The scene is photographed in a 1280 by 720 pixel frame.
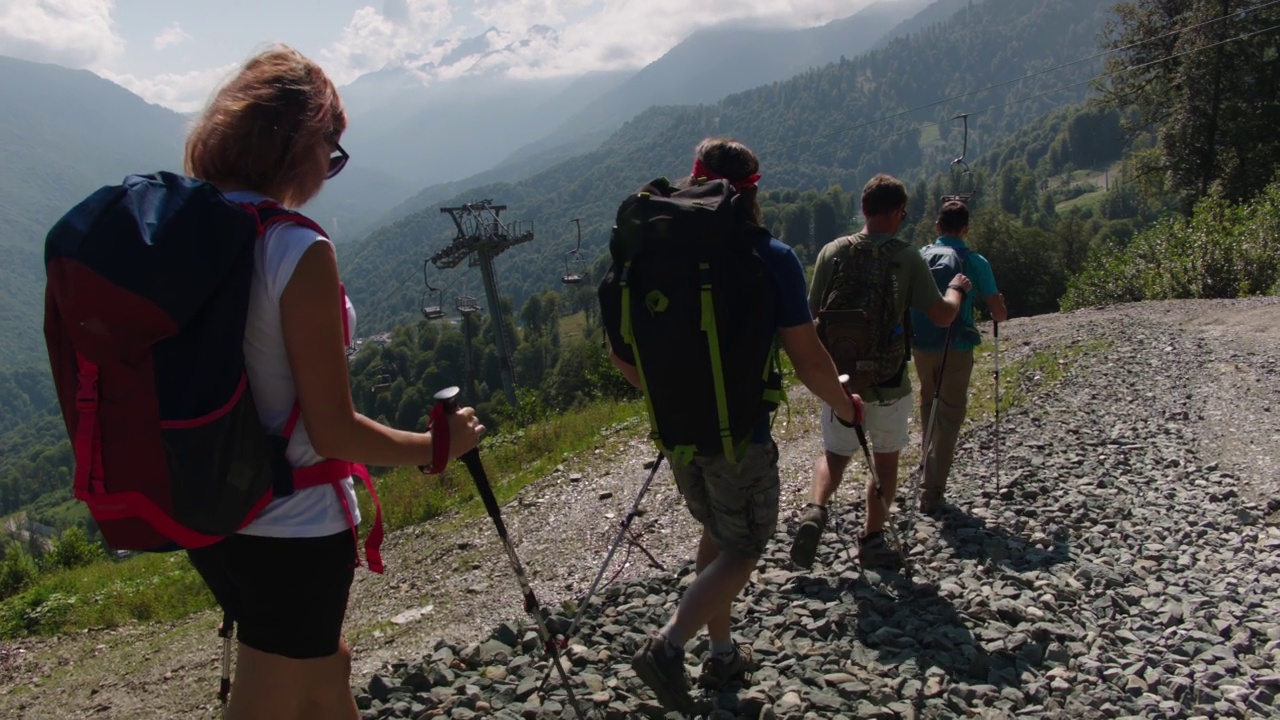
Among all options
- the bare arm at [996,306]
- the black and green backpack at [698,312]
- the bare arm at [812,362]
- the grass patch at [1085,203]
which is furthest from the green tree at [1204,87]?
the grass patch at [1085,203]

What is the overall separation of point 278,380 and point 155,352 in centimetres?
32

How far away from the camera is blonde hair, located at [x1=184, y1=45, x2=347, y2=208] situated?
2275 millimetres

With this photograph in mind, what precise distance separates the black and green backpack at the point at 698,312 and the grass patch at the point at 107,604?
286 inches

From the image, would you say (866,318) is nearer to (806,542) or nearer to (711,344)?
(806,542)

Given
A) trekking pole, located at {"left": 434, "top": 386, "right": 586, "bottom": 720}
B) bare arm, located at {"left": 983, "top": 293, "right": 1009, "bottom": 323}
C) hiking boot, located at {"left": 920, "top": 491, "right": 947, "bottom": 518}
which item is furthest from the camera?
hiking boot, located at {"left": 920, "top": 491, "right": 947, "bottom": 518}

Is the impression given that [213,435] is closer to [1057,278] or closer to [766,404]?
[766,404]

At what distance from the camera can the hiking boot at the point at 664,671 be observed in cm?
351

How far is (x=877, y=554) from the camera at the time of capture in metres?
5.43

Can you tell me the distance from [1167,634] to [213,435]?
5050 mm

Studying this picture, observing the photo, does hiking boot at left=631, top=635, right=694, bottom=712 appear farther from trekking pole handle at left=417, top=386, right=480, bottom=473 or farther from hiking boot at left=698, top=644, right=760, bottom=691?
trekking pole handle at left=417, top=386, right=480, bottom=473

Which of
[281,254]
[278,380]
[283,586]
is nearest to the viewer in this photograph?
[281,254]

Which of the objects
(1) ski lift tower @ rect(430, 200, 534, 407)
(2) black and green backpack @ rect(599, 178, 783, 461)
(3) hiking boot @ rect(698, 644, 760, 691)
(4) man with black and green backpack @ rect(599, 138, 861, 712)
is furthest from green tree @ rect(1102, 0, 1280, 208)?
(2) black and green backpack @ rect(599, 178, 783, 461)

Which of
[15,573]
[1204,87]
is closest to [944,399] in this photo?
[15,573]

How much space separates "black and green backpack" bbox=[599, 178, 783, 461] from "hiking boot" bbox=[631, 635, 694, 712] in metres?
0.91
